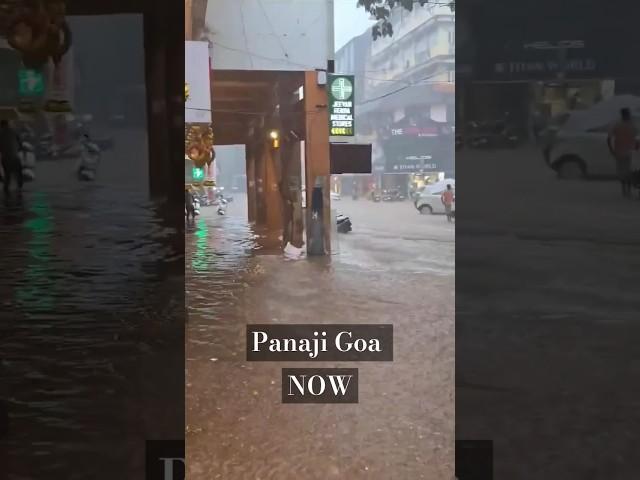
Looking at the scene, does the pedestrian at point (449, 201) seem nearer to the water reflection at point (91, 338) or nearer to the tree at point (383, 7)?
the tree at point (383, 7)

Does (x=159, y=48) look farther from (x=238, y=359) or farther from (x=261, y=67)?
(x=238, y=359)

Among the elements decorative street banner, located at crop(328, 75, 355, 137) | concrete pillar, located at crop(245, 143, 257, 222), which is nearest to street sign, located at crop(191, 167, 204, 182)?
concrete pillar, located at crop(245, 143, 257, 222)

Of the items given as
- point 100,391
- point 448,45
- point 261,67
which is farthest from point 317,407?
point 448,45

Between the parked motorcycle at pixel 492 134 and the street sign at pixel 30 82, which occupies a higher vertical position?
the street sign at pixel 30 82

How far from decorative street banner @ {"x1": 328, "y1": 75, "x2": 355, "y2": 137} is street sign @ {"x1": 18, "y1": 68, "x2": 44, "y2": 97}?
89 centimetres

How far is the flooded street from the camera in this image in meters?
1.86

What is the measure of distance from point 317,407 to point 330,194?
0.65m

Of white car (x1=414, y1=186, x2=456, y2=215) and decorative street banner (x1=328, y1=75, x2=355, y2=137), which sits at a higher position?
decorative street banner (x1=328, y1=75, x2=355, y2=137)

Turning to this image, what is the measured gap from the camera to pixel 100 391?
75.5 inches

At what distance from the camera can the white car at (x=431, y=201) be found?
1872 millimetres

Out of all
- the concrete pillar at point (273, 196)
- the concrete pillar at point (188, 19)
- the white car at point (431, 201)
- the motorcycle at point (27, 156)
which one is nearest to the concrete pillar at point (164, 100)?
the concrete pillar at point (188, 19)

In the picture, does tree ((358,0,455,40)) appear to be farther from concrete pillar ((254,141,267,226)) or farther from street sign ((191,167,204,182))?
street sign ((191,167,204,182))

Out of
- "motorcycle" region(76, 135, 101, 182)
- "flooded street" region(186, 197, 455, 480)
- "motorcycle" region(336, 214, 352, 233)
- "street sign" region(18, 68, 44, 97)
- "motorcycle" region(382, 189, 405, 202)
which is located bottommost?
"flooded street" region(186, 197, 455, 480)

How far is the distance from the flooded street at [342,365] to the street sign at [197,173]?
0.32ft
